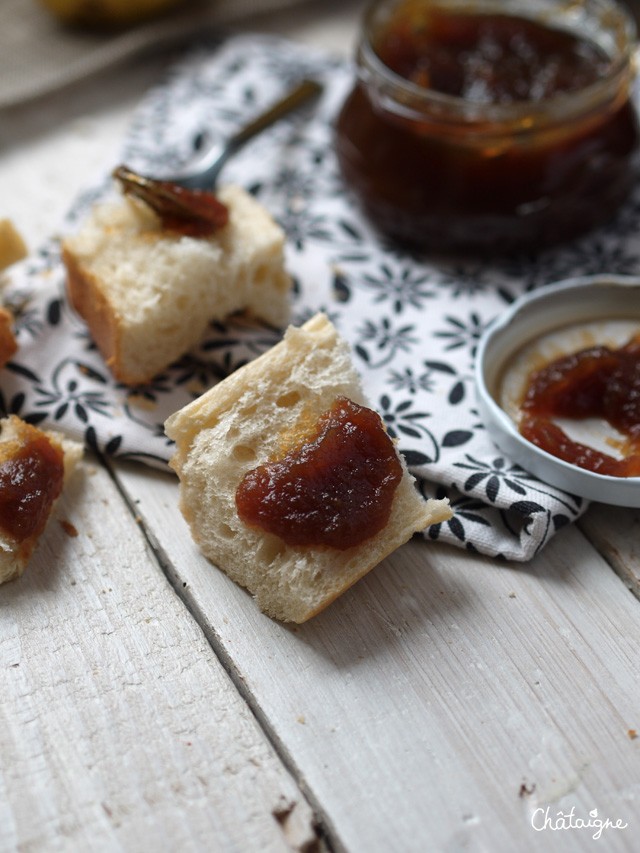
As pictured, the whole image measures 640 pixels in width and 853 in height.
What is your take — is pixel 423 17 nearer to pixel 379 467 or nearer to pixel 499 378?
pixel 499 378

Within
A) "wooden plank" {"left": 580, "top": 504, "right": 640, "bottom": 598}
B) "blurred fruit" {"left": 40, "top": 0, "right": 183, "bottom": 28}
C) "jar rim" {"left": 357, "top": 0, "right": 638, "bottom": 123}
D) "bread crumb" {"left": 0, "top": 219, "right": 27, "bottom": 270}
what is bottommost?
"wooden plank" {"left": 580, "top": 504, "right": 640, "bottom": 598}

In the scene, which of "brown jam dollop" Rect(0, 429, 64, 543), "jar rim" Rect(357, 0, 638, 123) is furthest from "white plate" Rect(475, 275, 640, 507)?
"brown jam dollop" Rect(0, 429, 64, 543)

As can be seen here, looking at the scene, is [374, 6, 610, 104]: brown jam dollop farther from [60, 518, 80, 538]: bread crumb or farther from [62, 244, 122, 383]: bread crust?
[60, 518, 80, 538]: bread crumb

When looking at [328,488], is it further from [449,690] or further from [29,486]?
[29,486]

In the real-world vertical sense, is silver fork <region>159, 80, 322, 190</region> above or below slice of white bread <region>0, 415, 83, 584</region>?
above

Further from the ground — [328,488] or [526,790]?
[328,488]

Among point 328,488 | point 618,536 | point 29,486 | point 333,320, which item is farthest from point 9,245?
point 618,536
